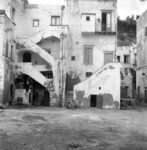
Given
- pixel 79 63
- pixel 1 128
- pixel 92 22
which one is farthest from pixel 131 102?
pixel 1 128

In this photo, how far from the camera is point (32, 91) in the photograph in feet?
88.1

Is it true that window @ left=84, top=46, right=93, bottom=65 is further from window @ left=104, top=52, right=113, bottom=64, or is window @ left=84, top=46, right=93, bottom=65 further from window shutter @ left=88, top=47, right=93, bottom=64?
window @ left=104, top=52, right=113, bottom=64

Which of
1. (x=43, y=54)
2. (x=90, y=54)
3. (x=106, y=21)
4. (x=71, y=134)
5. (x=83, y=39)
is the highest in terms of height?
(x=106, y=21)

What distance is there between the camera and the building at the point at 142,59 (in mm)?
31075

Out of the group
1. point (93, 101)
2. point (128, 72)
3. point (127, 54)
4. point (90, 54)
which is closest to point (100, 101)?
point (93, 101)

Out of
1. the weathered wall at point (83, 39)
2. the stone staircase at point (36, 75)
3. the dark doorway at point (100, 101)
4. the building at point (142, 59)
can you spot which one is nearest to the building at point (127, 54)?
the building at point (142, 59)

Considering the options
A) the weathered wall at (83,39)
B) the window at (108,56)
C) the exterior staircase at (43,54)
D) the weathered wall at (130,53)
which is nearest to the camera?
the exterior staircase at (43,54)

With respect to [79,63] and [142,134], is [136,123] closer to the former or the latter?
[142,134]

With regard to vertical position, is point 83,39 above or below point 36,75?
above

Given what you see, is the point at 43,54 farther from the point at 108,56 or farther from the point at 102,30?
the point at 102,30

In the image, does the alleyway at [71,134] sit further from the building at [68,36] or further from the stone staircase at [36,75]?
the building at [68,36]

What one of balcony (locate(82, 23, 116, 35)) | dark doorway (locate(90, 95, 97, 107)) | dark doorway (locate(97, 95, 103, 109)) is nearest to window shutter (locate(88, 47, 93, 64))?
balcony (locate(82, 23, 116, 35))

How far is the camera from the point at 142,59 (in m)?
32.2

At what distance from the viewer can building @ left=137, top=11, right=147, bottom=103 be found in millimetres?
31075
